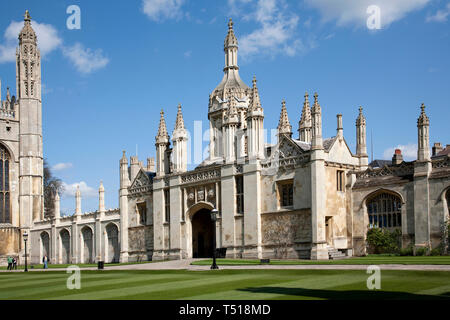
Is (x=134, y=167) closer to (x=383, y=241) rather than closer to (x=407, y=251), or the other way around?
(x=383, y=241)

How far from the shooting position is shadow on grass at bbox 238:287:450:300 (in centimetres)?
1309

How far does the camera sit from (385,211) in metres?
34.4

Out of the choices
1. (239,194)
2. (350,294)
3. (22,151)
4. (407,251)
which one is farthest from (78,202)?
(350,294)

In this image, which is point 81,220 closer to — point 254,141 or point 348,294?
point 254,141

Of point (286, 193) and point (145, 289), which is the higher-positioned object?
point (286, 193)

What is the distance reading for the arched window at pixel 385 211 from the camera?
111ft

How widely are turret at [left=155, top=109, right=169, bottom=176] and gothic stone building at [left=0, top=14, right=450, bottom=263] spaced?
0.29 feet

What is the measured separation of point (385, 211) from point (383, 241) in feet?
6.24

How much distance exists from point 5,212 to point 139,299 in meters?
60.1

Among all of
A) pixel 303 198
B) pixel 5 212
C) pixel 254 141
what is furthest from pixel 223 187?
pixel 5 212

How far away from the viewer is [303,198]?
114 feet

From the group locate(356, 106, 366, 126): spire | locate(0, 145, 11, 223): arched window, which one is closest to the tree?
locate(0, 145, 11, 223): arched window

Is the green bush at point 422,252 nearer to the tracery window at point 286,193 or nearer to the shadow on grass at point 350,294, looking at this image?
the tracery window at point 286,193
